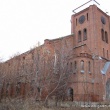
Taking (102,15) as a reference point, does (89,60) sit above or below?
below

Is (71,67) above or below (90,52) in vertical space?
below

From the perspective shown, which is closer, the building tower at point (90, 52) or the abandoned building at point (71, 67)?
the abandoned building at point (71, 67)

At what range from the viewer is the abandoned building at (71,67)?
24328mm

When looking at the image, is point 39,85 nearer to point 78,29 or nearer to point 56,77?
point 56,77

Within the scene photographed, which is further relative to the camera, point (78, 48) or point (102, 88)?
point (78, 48)

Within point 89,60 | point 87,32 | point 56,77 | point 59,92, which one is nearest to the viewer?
point 59,92

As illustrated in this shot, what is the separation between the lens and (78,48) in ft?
107

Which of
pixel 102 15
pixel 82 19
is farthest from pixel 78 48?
pixel 102 15

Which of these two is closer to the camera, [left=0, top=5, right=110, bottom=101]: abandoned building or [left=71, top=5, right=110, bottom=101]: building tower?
[left=0, top=5, right=110, bottom=101]: abandoned building

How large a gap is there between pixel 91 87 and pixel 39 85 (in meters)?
8.45

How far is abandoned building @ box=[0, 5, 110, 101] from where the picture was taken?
24.3m

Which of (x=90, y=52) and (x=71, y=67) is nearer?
(x=71, y=67)

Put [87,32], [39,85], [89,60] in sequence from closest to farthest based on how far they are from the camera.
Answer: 1. [39,85]
2. [89,60]
3. [87,32]

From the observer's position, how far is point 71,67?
28.1m
